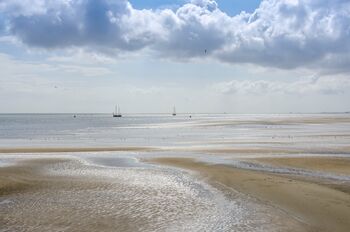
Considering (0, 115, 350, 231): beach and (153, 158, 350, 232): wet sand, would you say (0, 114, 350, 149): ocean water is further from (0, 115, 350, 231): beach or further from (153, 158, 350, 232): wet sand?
Result: (153, 158, 350, 232): wet sand

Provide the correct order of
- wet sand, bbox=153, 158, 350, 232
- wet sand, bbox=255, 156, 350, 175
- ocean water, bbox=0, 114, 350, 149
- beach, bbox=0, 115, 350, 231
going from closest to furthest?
1. beach, bbox=0, 115, 350, 231
2. wet sand, bbox=153, 158, 350, 232
3. wet sand, bbox=255, 156, 350, 175
4. ocean water, bbox=0, 114, 350, 149

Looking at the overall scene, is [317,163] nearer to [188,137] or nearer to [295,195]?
[295,195]

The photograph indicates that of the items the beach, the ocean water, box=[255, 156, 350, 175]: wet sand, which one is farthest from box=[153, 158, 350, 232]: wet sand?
the ocean water

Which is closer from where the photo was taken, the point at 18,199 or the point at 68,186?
the point at 18,199

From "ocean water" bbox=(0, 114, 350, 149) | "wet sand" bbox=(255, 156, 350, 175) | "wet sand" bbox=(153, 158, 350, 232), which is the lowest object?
"ocean water" bbox=(0, 114, 350, 149)

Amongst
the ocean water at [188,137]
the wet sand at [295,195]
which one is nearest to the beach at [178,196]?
the wet sand at [295,195]

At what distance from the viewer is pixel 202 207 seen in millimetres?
14945

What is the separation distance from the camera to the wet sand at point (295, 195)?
43.6 feet

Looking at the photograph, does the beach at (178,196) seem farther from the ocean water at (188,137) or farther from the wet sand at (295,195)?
the ocean water at (188,137)

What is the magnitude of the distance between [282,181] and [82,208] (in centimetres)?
960

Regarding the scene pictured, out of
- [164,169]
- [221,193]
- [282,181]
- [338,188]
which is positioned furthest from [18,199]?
[338,188]

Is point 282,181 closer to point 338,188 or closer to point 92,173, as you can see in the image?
point 338,188

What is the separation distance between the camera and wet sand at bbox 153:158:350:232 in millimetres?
13289

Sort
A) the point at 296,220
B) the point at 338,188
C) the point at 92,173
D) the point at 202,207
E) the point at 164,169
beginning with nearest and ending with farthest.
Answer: the point at 296,220
the point at 202,207
the point at 338,188
the point at 92,173
the point at 164,169
